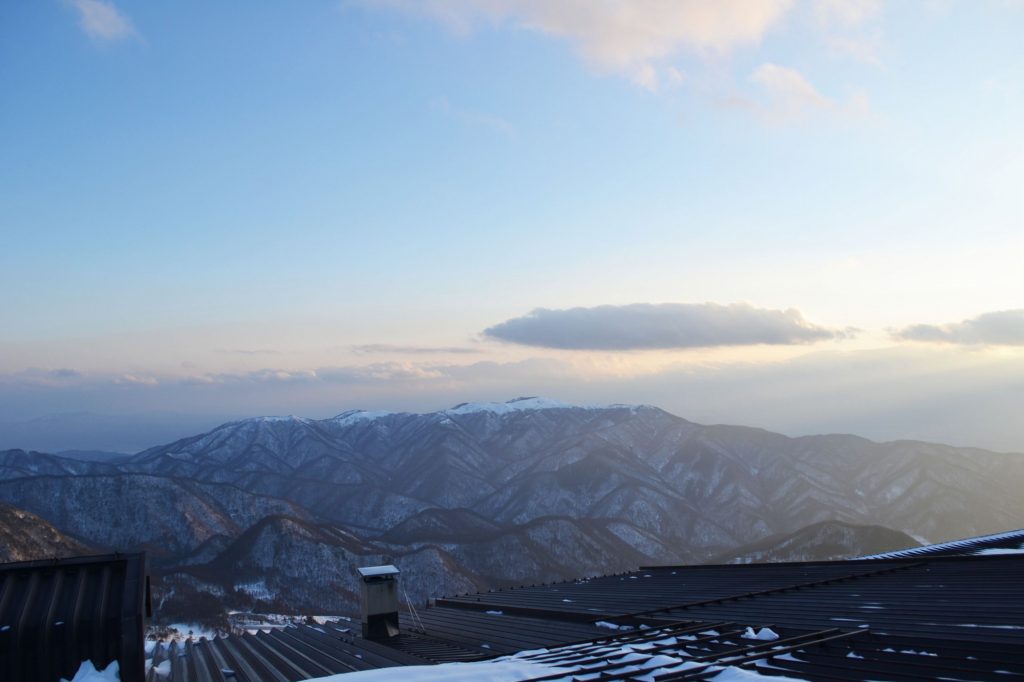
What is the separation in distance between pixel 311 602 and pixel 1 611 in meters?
103

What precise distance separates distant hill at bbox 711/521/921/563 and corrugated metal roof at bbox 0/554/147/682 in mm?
121203

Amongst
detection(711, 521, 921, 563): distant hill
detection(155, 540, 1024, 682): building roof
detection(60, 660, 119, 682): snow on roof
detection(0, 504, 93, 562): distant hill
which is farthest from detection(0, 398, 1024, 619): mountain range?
detection(60, 660, 119, 682): snow on roof

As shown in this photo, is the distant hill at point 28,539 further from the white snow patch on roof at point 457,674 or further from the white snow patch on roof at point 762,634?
the white snow patch on roof at point 762,634

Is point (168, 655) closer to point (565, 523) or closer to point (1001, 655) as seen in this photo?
point (1001, 655)

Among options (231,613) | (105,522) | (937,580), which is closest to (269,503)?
(105,522)

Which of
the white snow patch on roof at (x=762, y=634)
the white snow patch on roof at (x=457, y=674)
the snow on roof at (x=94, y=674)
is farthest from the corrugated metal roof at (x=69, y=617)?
the white snow patch on roof at (x=762, y=634)

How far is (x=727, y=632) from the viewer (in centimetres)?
1324

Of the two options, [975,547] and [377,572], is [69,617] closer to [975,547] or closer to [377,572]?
[377,572]

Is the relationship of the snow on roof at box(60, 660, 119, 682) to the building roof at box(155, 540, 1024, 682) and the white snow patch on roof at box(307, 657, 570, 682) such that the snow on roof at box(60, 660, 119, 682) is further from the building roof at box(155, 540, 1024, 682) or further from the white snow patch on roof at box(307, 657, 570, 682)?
the white snow patch on roof at box(307, 657, 570, 682)

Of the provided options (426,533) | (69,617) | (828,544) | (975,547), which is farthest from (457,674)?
(426,533)

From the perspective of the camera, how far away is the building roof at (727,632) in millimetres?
10102

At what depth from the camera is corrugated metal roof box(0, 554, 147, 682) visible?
1152cm

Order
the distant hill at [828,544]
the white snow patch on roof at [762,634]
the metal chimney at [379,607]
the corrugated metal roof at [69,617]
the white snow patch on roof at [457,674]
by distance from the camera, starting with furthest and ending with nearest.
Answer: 1. the distant hill at [828,544]
2. the metal chimney at [379,607]
3. the white snow patch on roof at [762,634]
4. the corrugated metal roof at [69,617]
5. the white snow patch on roof at [457,674]

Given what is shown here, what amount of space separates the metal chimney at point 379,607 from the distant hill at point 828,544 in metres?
113
